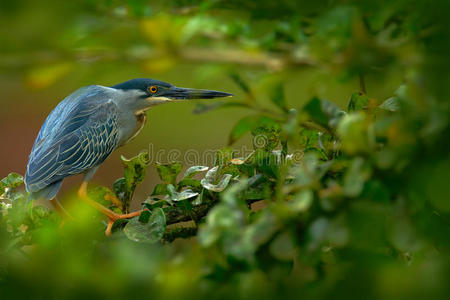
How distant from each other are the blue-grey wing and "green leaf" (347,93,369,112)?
1.49m

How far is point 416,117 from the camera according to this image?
42cm

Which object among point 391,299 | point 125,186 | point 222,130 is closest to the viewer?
point 391,299

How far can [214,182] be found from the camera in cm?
85

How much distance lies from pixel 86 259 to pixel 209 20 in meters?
0.23

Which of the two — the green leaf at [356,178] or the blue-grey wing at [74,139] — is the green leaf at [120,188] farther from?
the blue-grey wing at [74,139]

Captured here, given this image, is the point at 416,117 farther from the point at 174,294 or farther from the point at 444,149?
the point at 174,294

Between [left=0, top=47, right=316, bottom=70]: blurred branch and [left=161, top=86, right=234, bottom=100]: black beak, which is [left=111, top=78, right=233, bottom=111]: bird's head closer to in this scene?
[left=161, top=86, right=234, bottom=100]: black beak

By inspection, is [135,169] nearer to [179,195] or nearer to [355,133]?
[179,195]

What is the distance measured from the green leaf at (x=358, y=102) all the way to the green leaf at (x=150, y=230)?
0.30 metres

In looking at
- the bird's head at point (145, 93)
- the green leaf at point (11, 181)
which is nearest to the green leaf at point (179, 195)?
the green leaf at point (11, 181)

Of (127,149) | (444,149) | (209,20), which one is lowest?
(127,149)

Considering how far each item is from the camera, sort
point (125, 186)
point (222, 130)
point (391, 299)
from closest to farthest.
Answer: point (391, 299)
point (125, 186)
point (222, 130)

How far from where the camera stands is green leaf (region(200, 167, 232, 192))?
31.3 inches

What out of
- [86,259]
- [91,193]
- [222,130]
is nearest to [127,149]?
[222,130]
